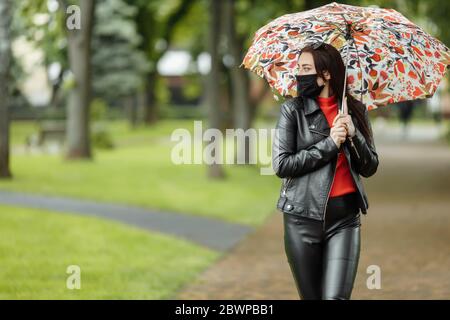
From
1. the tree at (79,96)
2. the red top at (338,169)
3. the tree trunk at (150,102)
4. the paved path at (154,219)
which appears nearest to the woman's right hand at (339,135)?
the red top at (338,169)

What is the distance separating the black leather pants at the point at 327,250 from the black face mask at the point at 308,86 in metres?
0.61

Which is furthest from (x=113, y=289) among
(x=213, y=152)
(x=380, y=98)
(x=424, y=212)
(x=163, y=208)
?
(x=213, y=152)

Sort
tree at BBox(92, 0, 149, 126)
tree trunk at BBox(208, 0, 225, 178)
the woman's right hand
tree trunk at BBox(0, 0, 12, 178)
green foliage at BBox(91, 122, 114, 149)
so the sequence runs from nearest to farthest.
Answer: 1. the woman's right hand
2. tree trunk at BBox(0, 0, 12, 178)
3. tree trunk at BBox(208, 0, 225, 178)
4. green foliage at BBox(91, 122, 114, 149)
5. tree at BBox(92, 0, 149, 126)

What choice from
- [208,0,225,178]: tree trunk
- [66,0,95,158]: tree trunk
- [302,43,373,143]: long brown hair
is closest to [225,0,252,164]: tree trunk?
[208,0,225,178]: tree trunk

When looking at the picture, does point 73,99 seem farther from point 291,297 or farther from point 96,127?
point 291,297

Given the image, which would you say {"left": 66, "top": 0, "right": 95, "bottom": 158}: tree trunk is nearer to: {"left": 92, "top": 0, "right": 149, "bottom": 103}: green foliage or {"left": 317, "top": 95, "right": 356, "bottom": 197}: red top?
{"left": 92, "top": 0, "right": 149, "bottom": 103}: green foliage

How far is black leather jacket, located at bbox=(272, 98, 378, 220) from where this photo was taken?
492 cm

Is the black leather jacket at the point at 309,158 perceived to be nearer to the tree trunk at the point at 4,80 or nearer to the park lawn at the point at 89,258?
the park lawn at the point at 89,258

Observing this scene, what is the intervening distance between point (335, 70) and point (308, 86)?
178mm

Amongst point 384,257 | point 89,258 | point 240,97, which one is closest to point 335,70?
point 89,258

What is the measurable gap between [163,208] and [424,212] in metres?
4.43

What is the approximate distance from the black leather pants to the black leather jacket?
7cm

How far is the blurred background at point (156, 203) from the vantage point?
8.94 m
